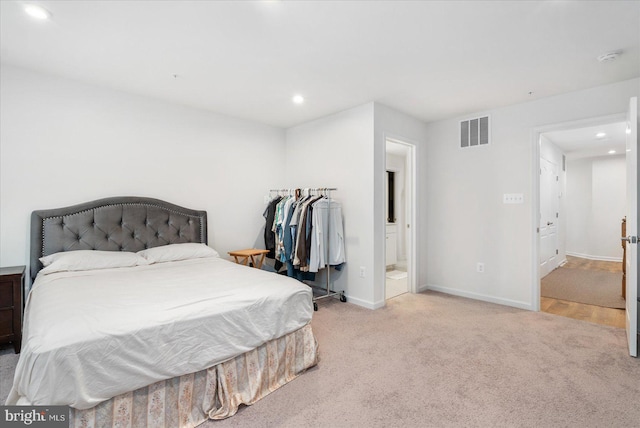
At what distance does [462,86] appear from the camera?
3.10m

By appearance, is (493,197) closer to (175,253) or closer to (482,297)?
(482,297)

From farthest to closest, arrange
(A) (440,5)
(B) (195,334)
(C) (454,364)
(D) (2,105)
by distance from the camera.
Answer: (D) (2,105) → (C) (454,364) → (A) (440,5) → (B) (195,334)

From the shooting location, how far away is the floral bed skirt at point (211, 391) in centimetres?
146

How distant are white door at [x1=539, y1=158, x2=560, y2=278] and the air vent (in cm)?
159

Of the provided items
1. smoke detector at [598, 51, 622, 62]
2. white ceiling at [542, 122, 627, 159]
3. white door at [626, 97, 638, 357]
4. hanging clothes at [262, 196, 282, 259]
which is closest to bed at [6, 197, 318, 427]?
hanging clothes at [262, 196, 282, 259]

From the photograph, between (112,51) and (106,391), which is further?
(112,51)

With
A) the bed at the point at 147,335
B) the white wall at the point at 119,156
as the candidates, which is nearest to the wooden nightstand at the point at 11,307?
the bed at the point at 147,335

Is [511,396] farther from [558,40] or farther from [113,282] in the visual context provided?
[113,282]

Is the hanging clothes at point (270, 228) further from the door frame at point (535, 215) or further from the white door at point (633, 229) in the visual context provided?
the white door at point (633, 229)

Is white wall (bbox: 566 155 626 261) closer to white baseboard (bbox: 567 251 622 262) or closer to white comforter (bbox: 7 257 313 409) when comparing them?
white baseboard (bbox: 567 251 622 262)

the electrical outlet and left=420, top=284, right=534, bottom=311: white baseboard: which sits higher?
the electrical outlet

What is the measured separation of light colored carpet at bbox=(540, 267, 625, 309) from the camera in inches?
153

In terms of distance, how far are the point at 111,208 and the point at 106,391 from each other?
225 cm

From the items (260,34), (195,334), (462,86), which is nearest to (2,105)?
(260,34)
